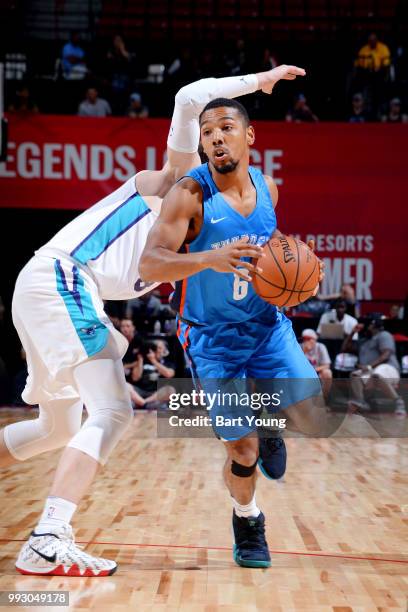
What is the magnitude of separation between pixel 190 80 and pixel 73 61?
6.96ft

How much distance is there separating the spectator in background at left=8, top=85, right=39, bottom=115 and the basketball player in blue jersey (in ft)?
27.4

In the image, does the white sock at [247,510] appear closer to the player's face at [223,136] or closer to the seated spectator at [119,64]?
the player's face at [223,136]

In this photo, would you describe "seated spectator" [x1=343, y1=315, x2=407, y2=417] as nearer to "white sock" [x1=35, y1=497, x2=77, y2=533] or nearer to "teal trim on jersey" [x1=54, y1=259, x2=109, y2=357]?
"teal trim on jersey" [x1=54, y1=259, x2=109, y2=357]

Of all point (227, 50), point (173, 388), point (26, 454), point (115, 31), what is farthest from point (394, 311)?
point (26, 454)

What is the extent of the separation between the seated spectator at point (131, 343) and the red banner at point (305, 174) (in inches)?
92.2

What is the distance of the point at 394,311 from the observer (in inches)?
456

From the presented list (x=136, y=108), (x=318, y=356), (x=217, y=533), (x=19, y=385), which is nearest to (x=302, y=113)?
(x=136, y=108)

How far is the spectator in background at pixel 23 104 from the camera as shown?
A: 1158 cm

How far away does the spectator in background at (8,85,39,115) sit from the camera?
11578 millimetres

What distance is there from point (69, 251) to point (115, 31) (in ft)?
39.9

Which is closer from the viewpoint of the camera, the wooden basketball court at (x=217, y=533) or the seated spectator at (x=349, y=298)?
the wooden basketball court at (x=217, y=533)

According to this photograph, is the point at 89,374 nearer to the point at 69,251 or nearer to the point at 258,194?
the point at 69,251

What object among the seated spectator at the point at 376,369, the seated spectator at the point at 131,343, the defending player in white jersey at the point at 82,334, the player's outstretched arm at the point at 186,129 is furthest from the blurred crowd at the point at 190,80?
the defending player in white jersey at the point at 82,334

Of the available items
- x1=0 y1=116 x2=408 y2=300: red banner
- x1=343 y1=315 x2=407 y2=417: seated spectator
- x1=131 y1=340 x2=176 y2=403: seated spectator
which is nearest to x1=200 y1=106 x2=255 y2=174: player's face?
x1=131 y1=340 x2=176 y2=403: seated spectator
